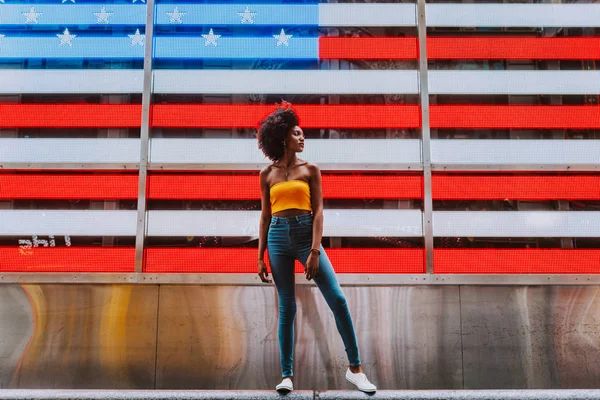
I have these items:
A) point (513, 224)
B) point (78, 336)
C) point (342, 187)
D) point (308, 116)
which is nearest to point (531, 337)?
point (513, 224)

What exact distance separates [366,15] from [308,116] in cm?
137

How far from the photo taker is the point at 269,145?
4098mm

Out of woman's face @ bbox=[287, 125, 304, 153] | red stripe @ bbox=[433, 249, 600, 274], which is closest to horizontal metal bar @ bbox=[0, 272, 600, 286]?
red stripe @ bbox=[433, 249, 600, 274]

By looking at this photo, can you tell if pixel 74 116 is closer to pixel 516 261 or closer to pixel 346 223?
pixel 346 223

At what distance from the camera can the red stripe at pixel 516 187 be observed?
5.47 meters

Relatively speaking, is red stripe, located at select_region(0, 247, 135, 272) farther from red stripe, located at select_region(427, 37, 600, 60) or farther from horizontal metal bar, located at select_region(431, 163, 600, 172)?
red stripe, located at select_region(427, 37, 600, 60)

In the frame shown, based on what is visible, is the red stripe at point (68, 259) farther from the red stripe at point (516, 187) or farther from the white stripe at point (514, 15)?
the white stripe at point (514, 15)

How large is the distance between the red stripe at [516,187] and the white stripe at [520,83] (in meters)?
0.97

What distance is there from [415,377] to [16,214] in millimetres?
4671

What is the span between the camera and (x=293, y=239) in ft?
12.8

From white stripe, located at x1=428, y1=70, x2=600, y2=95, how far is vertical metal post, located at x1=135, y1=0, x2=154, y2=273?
3191mm

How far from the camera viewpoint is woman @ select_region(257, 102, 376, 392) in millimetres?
3877

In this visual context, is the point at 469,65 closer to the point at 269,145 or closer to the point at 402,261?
the point at 402,261

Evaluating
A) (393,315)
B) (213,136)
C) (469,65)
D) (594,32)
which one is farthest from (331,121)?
(594,32)
